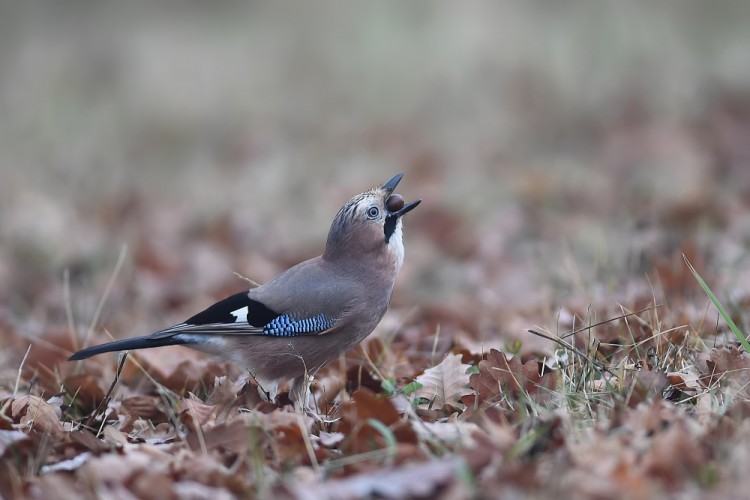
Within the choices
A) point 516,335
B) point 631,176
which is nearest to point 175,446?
point 516,335

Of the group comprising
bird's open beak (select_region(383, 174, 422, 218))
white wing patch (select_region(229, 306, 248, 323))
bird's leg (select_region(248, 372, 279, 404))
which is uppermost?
bird's open beak (select_region(383, 174, 422, 218))

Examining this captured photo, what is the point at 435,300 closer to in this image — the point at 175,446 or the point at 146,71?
the point at 175,446

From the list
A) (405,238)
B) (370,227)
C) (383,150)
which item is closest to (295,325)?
(370,227)

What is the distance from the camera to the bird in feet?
13.3

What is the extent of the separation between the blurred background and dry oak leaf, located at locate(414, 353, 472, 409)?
0.94m

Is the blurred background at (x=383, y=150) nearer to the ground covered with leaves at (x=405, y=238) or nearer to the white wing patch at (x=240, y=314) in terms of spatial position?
the ground covered with leaves at (x=405, y=238)

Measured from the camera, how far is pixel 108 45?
1386cm

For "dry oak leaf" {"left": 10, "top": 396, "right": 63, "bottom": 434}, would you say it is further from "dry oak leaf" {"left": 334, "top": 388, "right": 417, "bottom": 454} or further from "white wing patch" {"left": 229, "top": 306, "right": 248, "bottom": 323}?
"dry oak leaf" {"left": 334, "top": 388, "right": 417, "bottom": 454}

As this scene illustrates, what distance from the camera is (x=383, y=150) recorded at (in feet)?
34.7

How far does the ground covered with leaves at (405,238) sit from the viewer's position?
2.91 meters

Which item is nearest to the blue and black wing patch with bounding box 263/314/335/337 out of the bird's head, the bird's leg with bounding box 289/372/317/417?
the bird's leg with bounding box 289/372/317/417

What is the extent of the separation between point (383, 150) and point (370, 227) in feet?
20.6

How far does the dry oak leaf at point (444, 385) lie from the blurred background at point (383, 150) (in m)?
0.94

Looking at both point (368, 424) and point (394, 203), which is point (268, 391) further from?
point (368, 424)
